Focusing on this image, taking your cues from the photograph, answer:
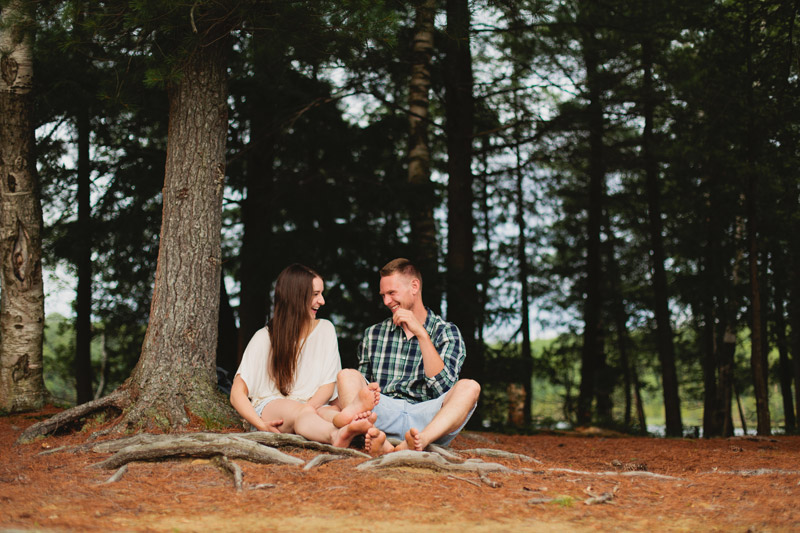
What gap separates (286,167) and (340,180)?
2.12m

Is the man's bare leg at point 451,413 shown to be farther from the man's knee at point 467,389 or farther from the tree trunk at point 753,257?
the tree trunk at point 753,257

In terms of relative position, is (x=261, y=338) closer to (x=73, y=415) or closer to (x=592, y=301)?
(x=73, y=415)

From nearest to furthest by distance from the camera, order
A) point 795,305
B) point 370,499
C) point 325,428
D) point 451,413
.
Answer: point 370,499
point 451,413
point 325,428
point 795,305

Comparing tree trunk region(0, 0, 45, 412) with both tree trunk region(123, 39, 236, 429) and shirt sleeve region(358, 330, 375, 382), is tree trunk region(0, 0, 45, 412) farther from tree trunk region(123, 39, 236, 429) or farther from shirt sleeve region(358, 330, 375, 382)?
shirt sleeve region(358, 330, 375, 382)

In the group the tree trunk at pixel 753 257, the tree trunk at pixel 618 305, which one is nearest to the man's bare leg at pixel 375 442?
the tree trunk at pixel 753 257

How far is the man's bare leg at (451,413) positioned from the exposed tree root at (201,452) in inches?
31.8

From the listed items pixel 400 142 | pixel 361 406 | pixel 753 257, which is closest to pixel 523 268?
pixel 400 142

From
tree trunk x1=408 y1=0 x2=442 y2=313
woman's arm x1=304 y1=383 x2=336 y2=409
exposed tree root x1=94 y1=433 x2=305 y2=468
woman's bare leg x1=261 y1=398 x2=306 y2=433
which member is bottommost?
exposed tree root x1=94 y1=433 x2=305 y2=468

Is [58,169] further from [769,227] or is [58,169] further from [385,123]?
[769,227]

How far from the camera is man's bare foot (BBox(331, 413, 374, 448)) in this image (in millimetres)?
4266

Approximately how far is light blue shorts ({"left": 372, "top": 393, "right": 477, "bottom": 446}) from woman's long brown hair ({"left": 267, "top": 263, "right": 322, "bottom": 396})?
725mm

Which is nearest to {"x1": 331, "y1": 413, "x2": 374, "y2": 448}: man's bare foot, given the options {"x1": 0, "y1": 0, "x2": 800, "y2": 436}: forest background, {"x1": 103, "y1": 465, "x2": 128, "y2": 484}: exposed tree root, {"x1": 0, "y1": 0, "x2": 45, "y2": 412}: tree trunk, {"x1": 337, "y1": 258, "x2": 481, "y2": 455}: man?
{"x1": 337, "y1": 258, "x2": 481, "y2": 455}: man

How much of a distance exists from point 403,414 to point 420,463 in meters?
0.72

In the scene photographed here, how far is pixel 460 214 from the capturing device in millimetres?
10391
